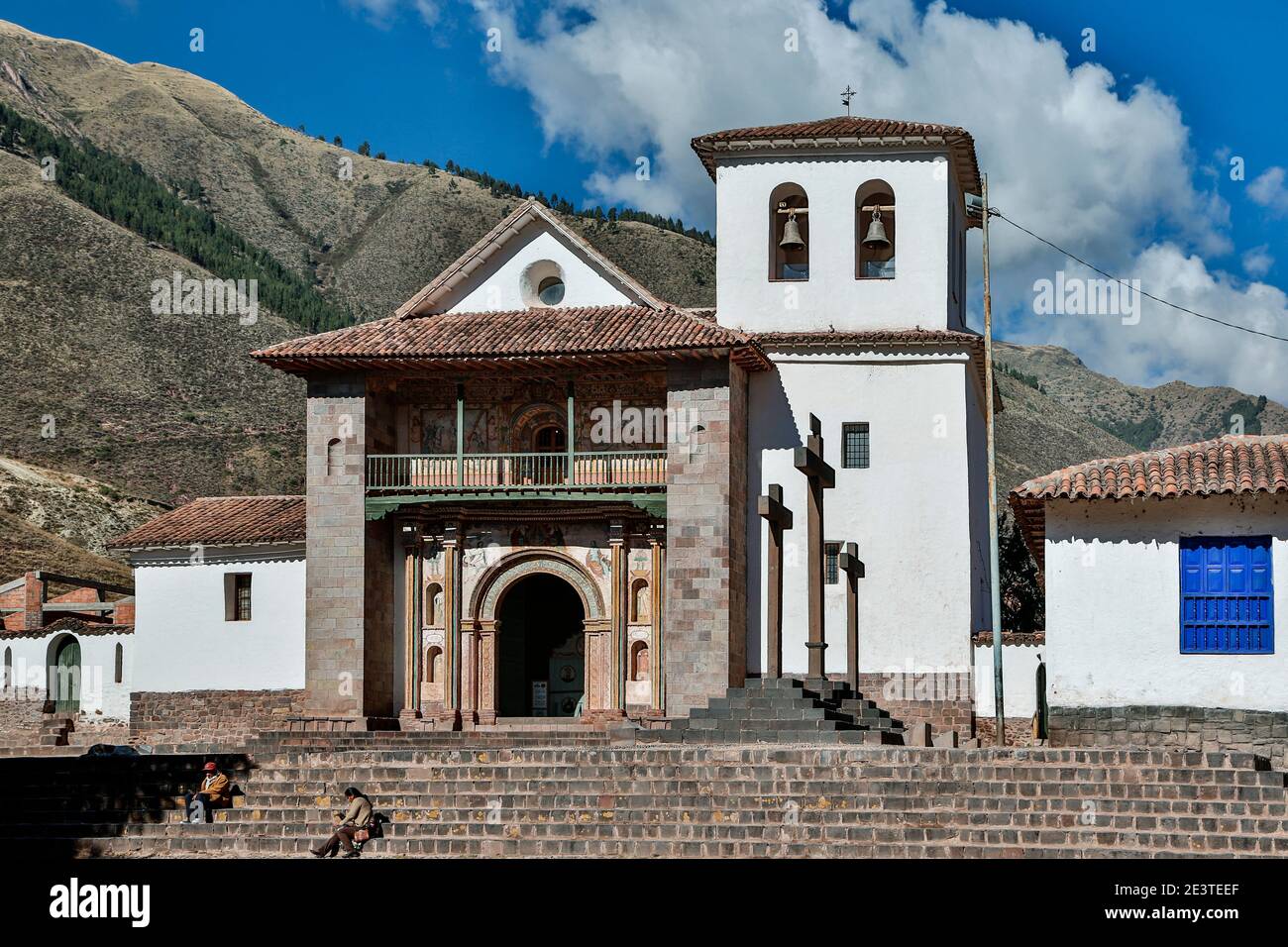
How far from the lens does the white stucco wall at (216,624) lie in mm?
32875

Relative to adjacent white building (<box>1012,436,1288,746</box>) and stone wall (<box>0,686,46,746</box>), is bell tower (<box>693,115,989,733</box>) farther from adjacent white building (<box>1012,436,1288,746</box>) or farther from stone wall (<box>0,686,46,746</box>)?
stone wall (<box>0,686,46,746</box>)

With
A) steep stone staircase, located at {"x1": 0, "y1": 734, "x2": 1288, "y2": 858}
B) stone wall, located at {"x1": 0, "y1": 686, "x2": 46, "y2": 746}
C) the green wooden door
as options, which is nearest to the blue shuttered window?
steep stone staircase, located at {"x1": 0, "y1": 734, "x2": 1288, "y2": 858}

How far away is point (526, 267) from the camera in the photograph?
109 feet

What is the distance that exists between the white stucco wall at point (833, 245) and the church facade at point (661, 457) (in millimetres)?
45

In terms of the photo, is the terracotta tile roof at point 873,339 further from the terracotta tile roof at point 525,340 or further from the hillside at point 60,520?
the hillside at point 60,520

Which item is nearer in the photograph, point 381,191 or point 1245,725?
point 1245,725

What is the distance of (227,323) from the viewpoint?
87.3 m

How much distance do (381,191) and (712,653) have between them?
329 ft

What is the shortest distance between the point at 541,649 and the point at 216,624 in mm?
5727

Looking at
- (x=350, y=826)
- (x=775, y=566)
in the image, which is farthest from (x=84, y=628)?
(x=350, y=826)

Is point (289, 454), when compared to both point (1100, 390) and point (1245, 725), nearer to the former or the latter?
point (1245, 725)
